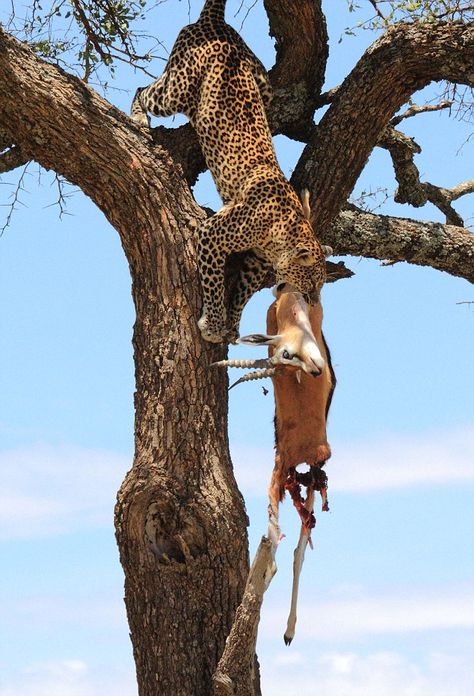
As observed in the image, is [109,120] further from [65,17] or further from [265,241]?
[65,17]

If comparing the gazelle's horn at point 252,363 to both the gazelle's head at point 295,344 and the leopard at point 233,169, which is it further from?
the leopard at point 233,169

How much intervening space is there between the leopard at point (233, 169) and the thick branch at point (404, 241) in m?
1.18

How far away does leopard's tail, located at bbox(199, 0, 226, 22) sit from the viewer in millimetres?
7891

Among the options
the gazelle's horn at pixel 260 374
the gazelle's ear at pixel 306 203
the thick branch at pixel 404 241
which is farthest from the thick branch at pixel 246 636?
the thick branch at pixel 404 241

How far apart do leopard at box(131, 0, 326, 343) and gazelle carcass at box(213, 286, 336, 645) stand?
1.66 feet

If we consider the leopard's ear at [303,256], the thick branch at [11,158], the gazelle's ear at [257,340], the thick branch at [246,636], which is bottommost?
the thick branch at [246,636]

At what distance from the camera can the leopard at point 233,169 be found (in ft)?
23.0

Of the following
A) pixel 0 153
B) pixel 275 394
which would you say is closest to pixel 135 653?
pixel 275 394

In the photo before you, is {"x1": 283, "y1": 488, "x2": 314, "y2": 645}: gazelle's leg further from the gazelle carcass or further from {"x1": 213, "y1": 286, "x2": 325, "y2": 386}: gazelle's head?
{"x1": 213, "y1": 286, "x2": 325, "y2": 386}: gazelle's head

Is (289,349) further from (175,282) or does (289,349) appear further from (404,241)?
(404,241)

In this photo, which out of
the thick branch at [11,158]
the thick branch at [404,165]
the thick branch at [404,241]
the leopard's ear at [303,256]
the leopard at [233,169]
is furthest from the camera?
the thick branch at [404,165]

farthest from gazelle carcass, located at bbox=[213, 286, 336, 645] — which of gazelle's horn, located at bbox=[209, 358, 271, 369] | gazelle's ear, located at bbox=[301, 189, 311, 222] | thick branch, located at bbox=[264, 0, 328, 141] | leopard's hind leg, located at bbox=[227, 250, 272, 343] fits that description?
thick branch, located at bbox=[264, 0, 328, 141]

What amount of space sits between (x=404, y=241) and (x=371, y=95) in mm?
1531

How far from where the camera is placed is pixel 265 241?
7227 millimetres
